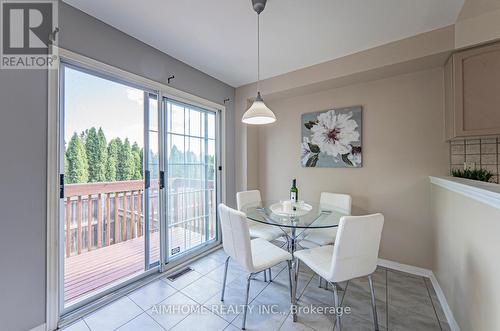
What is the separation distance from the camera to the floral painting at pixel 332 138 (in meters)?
2.63

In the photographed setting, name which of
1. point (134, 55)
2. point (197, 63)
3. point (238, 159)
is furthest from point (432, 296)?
point (134, 55)

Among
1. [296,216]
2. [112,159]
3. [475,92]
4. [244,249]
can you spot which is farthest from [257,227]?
[475,92]

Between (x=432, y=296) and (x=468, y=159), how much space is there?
4.59ft

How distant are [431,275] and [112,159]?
161 inches

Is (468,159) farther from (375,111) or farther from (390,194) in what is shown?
(375,111)

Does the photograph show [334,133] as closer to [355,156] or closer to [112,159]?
[355,156]

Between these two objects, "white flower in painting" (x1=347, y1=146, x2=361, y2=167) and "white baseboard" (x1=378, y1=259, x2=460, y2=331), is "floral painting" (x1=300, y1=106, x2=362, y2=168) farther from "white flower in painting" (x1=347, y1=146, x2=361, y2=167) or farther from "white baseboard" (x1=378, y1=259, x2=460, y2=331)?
"white baseboard" (x1=378, y1=259, x2=460, y2=331)

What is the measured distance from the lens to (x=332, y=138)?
2.79m

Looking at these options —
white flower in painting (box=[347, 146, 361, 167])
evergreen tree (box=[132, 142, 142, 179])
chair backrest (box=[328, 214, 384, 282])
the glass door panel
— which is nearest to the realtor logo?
the glass door panel

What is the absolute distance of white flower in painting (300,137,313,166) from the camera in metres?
2.99

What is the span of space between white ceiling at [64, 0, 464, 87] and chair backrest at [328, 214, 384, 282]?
1725 millimetres

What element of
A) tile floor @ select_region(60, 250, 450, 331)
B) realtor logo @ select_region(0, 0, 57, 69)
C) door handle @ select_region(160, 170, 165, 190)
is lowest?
tile floor @ select_region(60, 250, 450, 331)

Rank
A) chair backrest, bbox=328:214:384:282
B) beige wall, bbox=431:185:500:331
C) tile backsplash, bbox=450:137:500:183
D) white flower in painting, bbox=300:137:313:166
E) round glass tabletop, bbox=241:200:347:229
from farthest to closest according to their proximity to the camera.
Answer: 1. white flower in painting, bbox=300:137:313:166
2. tile backsplash, bbox=450:137:500:183
3. round glass tabletop, bbox=241:200:347:229
4. chair backrest, bbox=328:214:384:282
5. beige wall, bbox=431:185:500:331

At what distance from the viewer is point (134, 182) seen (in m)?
3.08
